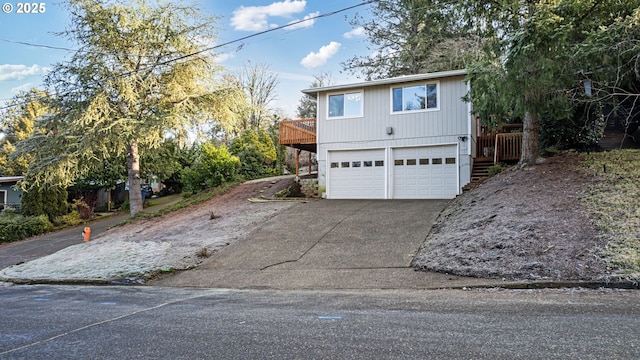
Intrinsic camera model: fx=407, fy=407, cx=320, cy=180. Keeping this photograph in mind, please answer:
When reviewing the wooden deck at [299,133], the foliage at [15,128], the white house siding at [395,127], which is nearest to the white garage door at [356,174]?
the white house siding at [395,127]

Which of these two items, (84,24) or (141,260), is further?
(84,24)

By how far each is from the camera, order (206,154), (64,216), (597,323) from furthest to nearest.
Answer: (206,154) < (64,216) < (597,323)

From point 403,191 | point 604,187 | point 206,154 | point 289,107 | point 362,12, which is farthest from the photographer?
point 289,107

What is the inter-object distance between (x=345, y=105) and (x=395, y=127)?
246 cm

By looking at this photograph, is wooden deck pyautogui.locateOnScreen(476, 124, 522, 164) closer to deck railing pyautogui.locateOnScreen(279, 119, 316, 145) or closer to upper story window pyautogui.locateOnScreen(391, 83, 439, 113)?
upper story window pyautogui.locateOnScreen(391, 83, 439, 113)

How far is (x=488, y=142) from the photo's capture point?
1722 centimetres

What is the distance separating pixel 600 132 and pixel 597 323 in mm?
11467

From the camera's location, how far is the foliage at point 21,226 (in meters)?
18.1

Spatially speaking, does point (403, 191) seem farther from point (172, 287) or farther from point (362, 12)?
point (362, 12)

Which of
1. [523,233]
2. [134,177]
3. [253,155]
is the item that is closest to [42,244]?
[134,177]

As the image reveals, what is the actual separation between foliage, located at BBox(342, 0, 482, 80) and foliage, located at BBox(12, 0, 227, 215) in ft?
35.4

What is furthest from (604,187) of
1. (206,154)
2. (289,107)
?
(289,107)

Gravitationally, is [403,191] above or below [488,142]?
below

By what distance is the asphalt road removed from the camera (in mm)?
3521
